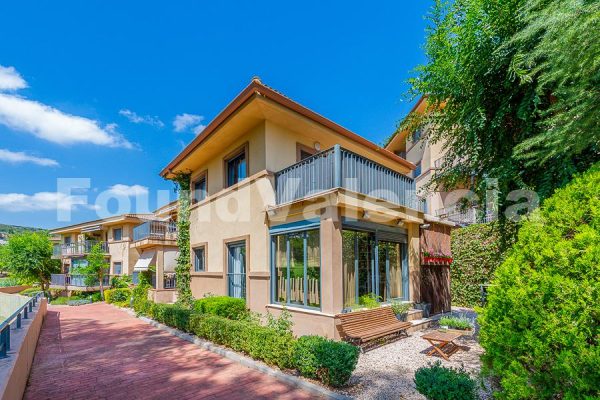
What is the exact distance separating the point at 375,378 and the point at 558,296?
4.70 meters

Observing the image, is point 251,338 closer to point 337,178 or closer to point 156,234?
point 337,178

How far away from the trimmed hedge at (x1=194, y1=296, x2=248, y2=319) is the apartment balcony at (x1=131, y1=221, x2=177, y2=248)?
12872 mm

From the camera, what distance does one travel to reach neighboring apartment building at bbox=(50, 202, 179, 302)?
20.7 m

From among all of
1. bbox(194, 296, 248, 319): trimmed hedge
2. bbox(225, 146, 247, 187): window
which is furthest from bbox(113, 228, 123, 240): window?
bbox(194, 296, 248, 319): trimmed hedge

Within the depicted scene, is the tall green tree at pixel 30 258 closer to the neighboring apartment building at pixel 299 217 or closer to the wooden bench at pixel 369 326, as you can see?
the neighboring apartment building at pixel 299 217

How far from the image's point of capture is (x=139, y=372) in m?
7.52

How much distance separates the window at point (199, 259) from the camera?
600 inches

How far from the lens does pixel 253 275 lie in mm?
11133

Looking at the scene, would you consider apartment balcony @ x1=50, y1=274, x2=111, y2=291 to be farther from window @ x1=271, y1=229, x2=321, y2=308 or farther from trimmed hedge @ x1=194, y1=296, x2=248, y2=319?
window @ x1=271, y1=229, x2=321, y2=308

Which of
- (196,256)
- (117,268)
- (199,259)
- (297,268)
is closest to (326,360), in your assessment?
(297,268)

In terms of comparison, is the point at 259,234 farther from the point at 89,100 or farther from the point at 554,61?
the point at 89,100

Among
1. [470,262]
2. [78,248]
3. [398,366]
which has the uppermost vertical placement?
[78,248]

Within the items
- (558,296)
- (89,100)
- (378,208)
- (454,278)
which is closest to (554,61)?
(558,296)

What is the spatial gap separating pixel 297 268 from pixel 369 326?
→ 274 cm
